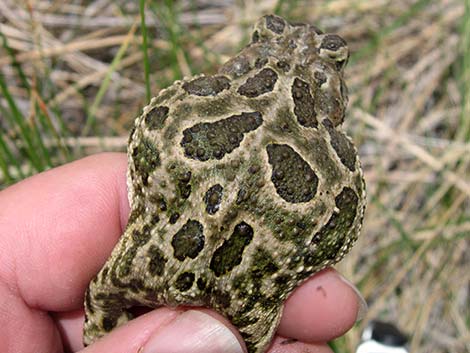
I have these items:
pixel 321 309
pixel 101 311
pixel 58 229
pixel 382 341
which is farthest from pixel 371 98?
pixel 101 311

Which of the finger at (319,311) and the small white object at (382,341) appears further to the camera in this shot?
the small white object at (382,341)

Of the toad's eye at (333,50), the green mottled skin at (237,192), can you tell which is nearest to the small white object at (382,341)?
the green mottled skin at (237,192)

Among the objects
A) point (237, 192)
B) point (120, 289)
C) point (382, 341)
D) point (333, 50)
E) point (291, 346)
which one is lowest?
point (382, 341)

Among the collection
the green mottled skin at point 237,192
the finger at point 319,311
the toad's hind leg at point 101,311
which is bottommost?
the finger at point 319,311

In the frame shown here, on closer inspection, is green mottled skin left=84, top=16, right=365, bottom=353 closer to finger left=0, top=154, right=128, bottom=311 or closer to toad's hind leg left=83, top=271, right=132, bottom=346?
toad's hind leg left=83, top=271, right=132, bottom=346

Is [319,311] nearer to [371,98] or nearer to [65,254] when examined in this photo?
[65,254]

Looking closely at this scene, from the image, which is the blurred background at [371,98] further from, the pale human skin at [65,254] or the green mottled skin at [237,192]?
the green mottled skin at [237,192]

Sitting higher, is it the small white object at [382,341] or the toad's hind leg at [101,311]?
the toad's hind leg at [101,311]

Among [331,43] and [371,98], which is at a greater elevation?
[331,43]

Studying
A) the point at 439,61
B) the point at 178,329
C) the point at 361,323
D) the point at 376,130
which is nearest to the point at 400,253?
the point at 361,323
